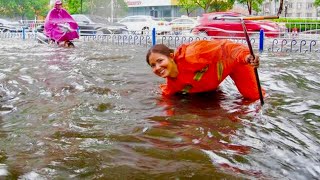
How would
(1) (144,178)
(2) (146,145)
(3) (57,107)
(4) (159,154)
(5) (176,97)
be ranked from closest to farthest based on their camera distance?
1. (1) (144,178)
2. (4) (159,154)
3. (2) (146,145)
4. (3) (57,107)
5. (5) (176,97)

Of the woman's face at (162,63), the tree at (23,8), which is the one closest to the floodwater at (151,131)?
the woman's face at (162,63)

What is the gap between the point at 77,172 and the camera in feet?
8.57

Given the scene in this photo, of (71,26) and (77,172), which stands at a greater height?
(71,26)

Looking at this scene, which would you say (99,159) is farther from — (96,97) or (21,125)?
(96,97)

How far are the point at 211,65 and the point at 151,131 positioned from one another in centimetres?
125

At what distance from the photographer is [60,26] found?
43.3ft

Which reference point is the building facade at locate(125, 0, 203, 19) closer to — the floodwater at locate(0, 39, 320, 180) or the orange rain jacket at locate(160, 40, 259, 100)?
the floodwater at locate(0, 39, 320, 180)

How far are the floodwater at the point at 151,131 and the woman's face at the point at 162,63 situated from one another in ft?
1.24

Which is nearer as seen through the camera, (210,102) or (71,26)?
(210,102)

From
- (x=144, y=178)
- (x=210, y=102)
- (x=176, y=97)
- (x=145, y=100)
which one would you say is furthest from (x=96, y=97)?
(x=144, y=178)

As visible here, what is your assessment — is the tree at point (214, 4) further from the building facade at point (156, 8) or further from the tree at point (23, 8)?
the tree at point (23, 8)

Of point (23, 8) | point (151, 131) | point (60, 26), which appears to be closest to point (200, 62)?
point (151, 131)

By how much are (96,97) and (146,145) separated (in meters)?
2.19

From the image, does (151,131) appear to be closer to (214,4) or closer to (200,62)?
(200,62)
